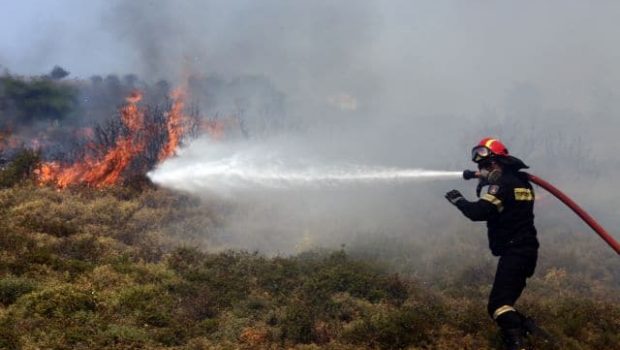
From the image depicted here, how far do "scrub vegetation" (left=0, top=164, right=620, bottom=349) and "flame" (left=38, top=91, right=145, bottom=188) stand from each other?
1.49m

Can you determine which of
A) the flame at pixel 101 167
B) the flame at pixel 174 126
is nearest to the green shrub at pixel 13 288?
the flame at pixel 101 167

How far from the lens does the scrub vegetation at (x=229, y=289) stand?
700 cm

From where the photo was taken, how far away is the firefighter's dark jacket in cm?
673

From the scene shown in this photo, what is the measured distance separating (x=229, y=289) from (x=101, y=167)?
356 inches

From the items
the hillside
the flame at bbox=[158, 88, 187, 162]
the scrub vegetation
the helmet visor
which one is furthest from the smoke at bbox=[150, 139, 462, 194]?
the helmet visor

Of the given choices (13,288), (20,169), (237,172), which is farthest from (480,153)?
(20,169)

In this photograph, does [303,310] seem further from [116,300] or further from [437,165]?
[437,165]

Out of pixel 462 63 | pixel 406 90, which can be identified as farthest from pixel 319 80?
pixel 462 63

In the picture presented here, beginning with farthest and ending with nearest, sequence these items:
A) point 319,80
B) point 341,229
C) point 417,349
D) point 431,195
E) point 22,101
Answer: point 319,80 → point 22,101 → point 431,195 → point 341,229 → point 417,349

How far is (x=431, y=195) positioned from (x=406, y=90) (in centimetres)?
1243

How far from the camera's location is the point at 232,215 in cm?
1444

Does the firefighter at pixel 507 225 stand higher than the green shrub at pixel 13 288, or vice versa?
the firefighter at pixel 507 225

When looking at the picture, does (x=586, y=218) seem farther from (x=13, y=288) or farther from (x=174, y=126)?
(x=174, y=126)

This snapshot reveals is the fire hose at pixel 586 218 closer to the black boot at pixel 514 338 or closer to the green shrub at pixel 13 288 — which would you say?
the black boot at pixel 514 338
